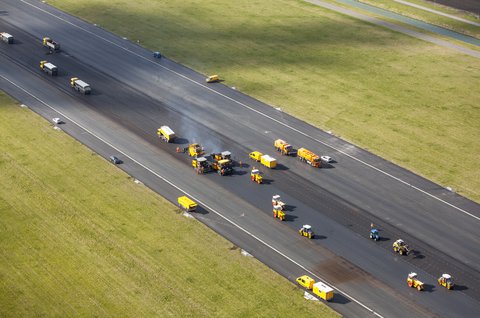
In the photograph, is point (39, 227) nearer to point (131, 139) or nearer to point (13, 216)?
point (13, 216)

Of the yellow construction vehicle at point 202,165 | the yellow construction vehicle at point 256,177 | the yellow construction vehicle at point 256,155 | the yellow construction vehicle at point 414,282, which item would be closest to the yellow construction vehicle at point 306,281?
the yellow construction vehicle at point 414,282

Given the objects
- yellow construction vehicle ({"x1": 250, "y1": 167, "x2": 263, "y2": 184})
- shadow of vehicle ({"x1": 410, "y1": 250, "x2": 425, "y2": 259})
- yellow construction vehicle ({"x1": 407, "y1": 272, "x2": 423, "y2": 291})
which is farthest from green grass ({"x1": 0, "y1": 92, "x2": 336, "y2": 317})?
shadow of vehicle ({"x1": 410, "y1": 250, "x2": 425, "y2": 259})

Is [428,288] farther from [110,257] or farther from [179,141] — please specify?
[179,141]

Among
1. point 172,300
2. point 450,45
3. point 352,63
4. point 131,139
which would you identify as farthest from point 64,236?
point 450,45

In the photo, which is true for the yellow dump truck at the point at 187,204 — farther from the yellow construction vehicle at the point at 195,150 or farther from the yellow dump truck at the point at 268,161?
the yellow dump truck at the point at 268,161

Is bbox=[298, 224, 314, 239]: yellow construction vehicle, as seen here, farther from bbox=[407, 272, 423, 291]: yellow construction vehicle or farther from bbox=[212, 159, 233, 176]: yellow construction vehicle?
bbox=[212, 159, 233, 176]: yellow construction vehicle

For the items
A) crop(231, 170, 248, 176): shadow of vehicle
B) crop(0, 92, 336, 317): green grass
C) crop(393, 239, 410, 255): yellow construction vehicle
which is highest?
crop(393, 239, 410, 255): yellow construction vehicle
